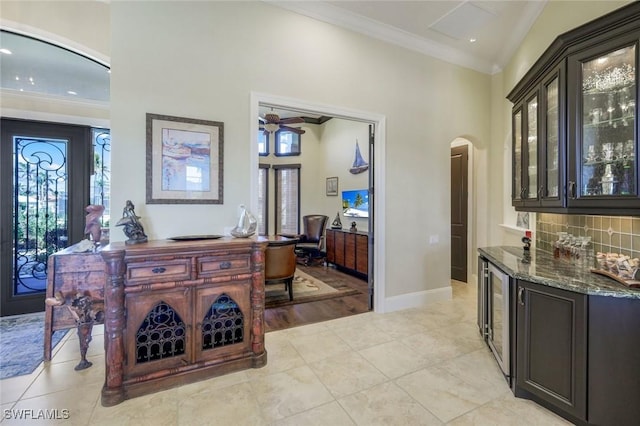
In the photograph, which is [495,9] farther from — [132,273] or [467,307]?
[132,273]

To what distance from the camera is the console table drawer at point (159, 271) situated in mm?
2047

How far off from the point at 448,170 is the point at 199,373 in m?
4.02

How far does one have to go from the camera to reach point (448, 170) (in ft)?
13.7

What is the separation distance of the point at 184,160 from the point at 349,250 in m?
3.89

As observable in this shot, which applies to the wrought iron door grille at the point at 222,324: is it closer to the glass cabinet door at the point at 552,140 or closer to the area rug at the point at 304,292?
the area rug at the point at 304,292

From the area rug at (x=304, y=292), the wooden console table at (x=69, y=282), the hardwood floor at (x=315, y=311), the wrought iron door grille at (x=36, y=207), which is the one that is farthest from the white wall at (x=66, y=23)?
the area rug at (x=304, y=292)

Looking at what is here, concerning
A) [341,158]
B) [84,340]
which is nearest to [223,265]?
[84,340]

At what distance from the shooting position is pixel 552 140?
2320 mm

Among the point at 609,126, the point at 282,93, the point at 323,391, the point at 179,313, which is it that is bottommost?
the point at 323,391

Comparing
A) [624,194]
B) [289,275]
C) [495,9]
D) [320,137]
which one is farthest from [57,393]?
[320,137]

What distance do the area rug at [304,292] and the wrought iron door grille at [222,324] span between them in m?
1.57

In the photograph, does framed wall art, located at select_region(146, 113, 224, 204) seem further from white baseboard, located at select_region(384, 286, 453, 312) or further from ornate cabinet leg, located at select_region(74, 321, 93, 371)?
white baseboard, located at select_region(384, 286, 453, 312)

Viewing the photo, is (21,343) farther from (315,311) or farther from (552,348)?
(552,348)

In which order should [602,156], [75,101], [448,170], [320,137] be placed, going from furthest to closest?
1. [320,137]
2. [448,170]
3. [75,101]
4. [602,156]
